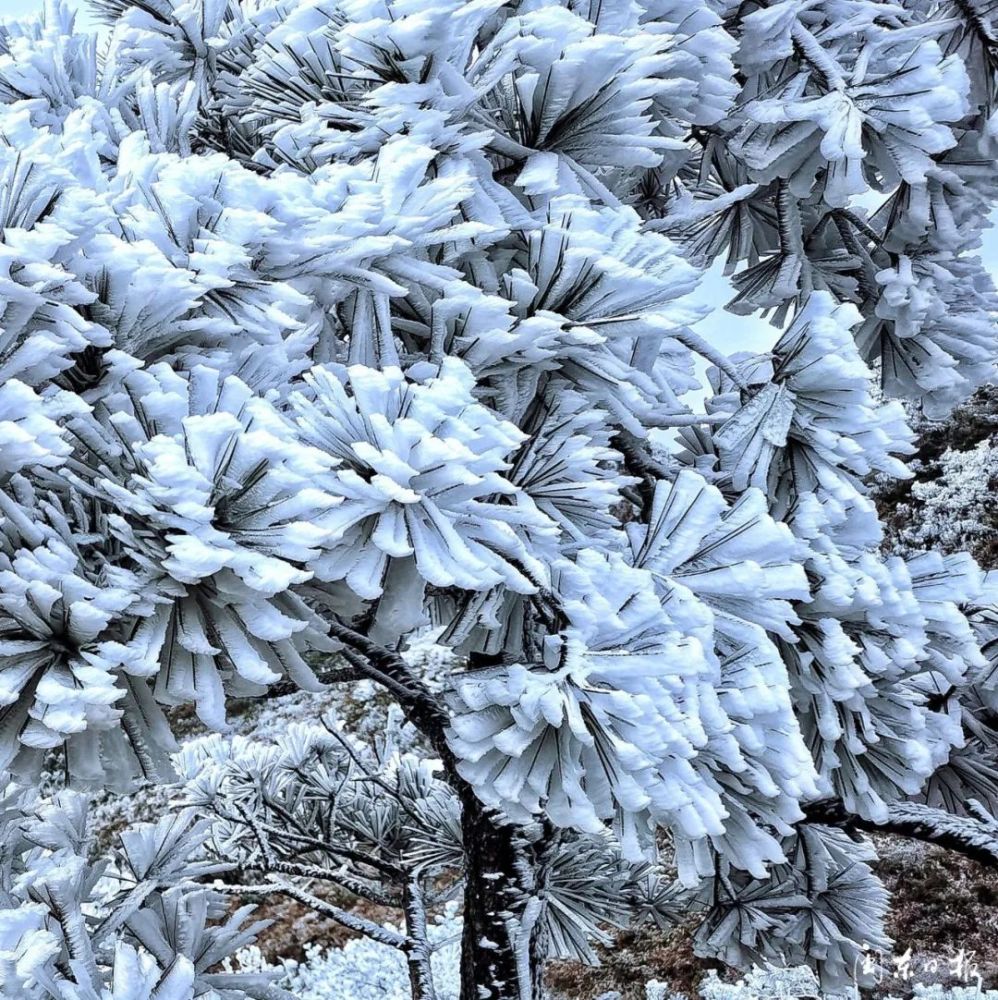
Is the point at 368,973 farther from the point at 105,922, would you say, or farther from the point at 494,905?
the point at 105,922

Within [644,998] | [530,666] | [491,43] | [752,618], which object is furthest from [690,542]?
[644,998]

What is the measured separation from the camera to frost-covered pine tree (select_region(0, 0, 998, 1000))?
3.60ft

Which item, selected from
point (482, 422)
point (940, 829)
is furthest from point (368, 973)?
point (482, 422)

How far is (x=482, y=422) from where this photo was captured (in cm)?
118

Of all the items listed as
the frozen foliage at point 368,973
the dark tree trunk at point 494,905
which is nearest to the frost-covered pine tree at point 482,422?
the dark tree trunk at point 494,905

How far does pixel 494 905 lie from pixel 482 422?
163cm

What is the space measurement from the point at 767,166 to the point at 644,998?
17.1 ft

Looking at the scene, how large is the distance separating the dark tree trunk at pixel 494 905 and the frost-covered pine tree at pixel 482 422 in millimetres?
12

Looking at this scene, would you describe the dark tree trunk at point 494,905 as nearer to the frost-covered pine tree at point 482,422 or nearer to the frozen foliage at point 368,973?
the frost-covered pine tree at point 482,422

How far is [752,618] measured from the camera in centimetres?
155

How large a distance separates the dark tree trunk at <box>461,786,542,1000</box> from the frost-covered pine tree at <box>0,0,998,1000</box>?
0.01m

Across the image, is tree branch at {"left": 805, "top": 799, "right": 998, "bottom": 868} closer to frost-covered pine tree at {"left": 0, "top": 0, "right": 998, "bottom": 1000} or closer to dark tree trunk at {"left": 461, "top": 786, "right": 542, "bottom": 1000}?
frost-covered pine tree at {"left": 0, "top": 0, "right": 998, "bottom": 1000}

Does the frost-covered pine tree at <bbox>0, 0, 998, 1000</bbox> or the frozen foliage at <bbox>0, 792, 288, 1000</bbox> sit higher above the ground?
the frost-covered pine tree at <bbox>0, 0, 998, 1000</bbox>

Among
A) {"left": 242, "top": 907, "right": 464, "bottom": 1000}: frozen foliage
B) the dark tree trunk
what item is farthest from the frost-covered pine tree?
{"left": 242, "top": 907, "right": 464, "bottom": 1000}: frozen foliage
